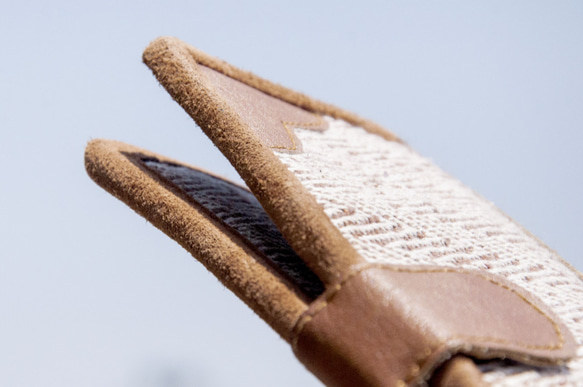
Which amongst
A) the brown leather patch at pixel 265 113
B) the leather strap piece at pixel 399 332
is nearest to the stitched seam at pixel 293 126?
the brown leather patch at pixel 265 113

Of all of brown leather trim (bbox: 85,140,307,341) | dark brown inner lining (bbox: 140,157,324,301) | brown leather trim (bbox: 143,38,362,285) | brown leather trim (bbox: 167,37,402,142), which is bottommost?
brown leather trim (bbox: 85,140,307,341)

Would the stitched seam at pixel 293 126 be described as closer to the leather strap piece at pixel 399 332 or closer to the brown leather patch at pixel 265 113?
the brown leather patch at pixel 265 113

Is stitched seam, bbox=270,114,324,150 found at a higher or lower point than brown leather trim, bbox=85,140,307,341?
higher

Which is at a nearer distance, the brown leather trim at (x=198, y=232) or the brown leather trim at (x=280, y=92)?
the brown leather trim at (x=198, y=232)

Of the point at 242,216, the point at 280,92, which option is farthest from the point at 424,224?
the point at 280,92

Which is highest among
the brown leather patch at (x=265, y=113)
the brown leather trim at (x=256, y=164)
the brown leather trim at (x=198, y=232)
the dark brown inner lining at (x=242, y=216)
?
the brown leather patch at (x=265, y=113)

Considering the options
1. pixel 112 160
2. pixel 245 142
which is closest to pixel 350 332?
pixel 245 142

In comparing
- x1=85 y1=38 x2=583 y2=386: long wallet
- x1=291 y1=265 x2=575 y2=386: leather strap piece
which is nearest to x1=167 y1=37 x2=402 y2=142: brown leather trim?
x1=85 y1=38 x2=583 y2=386: long wallet

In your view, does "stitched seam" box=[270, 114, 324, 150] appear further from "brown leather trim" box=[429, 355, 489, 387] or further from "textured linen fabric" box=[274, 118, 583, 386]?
"brown leather trim" box=[429, 355, 489, 387]
